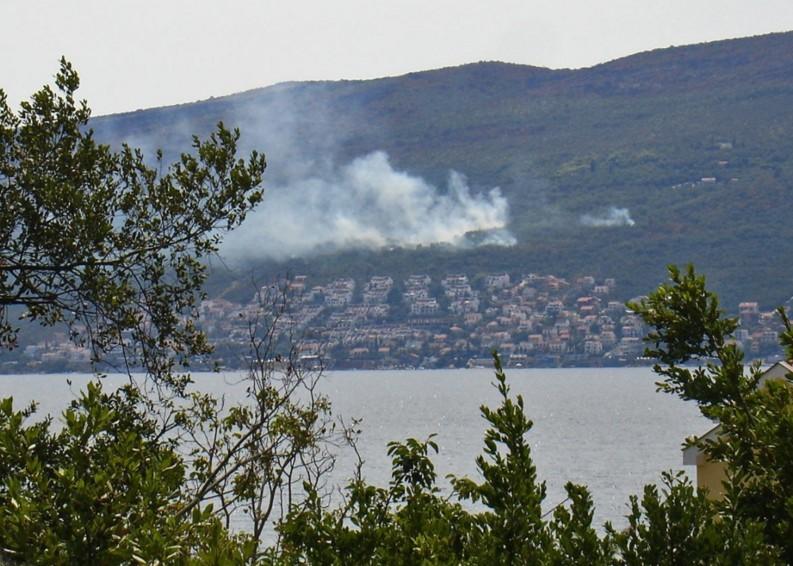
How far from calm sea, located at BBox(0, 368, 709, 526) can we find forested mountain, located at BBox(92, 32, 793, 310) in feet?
49.9

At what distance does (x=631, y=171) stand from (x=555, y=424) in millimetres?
89547

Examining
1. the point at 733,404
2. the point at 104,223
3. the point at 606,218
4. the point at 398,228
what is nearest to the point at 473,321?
the point at 606,218

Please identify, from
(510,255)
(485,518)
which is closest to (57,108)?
(485,518)

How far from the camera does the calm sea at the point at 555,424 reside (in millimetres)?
54422

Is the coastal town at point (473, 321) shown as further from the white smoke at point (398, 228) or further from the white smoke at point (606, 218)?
the white smoke at point (398, 228)

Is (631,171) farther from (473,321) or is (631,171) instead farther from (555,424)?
(555,424)

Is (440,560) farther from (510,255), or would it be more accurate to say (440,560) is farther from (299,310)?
(510,255)

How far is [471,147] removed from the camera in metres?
196

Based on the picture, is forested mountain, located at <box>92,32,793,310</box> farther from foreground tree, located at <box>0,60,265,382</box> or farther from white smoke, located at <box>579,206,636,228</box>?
foreground tree, located at <box>0,60,265,382</box>

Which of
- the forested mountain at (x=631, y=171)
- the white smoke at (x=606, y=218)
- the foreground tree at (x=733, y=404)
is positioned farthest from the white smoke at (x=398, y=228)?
the foreground tree at (x=733, y=404)

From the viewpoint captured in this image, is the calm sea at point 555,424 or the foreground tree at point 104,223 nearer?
the foreground tree at point 104,223

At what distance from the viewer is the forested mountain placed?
14862 centimetres

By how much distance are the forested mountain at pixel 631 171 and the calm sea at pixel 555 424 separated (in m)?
15.2

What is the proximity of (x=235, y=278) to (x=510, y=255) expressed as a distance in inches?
1598
